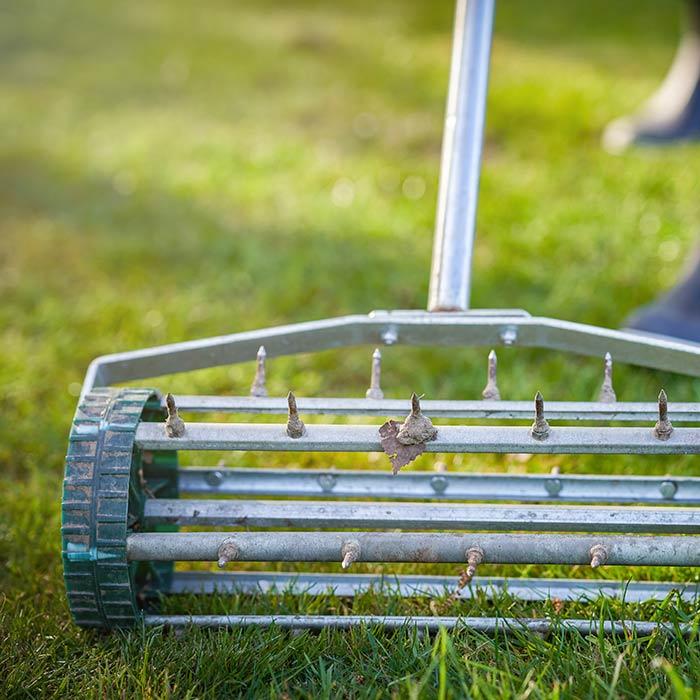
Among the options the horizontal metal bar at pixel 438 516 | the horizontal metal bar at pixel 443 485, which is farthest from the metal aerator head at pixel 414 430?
the horizontal metal bar at pixel 443 485

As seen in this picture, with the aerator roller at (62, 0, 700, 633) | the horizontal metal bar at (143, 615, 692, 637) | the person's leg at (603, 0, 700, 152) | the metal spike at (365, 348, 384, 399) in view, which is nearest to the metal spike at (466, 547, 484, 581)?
the aerator roller at (62, 0, 700, 633)

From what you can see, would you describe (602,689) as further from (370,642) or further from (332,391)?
(332,391)

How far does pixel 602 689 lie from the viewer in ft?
5.24

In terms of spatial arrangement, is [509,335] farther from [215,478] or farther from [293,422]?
[215,478]

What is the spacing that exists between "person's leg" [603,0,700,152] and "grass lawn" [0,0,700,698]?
0.11 meters

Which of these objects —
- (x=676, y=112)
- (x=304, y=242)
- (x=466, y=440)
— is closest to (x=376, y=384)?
(x=466, y=440)

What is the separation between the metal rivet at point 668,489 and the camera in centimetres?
196

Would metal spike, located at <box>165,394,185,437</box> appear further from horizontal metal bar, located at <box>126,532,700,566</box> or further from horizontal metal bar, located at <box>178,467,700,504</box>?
horizontal metal bar, located at <box>178,467,700,504</box>

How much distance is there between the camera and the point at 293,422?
174 centimetres

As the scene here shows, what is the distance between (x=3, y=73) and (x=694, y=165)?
4811mm

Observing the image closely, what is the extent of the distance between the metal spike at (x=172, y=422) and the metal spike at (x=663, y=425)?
889mm

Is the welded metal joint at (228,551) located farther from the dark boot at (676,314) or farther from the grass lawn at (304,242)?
the dark boot at (676,314)

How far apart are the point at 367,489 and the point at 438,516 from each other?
0.28 metres

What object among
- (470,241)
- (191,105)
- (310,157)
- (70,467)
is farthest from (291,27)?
(70,467)
